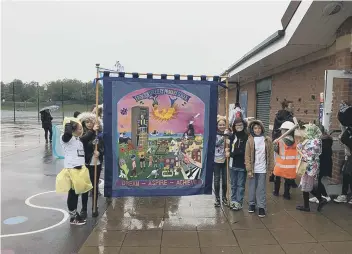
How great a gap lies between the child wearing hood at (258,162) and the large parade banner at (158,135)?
0.63 metres

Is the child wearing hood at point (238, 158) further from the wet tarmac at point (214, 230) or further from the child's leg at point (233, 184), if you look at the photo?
the wet tarmac at point (214, 230)

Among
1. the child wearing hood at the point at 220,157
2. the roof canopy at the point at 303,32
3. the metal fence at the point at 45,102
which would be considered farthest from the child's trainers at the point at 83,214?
the metal fence at the point at 45,102

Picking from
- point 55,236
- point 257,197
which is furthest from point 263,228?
point 55,236

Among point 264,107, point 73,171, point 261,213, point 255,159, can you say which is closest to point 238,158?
point 255,159

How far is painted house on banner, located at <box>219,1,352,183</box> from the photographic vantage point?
5.83 m

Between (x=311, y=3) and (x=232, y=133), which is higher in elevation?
(x=311, y=3)

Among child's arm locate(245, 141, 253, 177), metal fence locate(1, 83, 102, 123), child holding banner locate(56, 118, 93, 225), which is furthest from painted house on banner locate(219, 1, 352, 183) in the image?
metal fence locate(1, 83, 102, 123)

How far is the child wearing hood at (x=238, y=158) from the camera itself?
5.58m

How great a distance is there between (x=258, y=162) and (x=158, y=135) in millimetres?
1692

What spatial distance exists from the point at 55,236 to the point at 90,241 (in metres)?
0.57

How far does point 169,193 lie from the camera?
539cm

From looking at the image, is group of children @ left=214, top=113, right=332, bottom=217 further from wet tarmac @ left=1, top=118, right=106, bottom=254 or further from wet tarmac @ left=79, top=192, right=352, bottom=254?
wet tarmac @ left=1, top=118, right=106, bottom=254

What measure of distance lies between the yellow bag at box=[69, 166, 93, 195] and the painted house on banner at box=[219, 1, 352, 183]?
10.5ft

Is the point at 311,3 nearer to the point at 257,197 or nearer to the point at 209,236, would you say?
the point at 257,197
